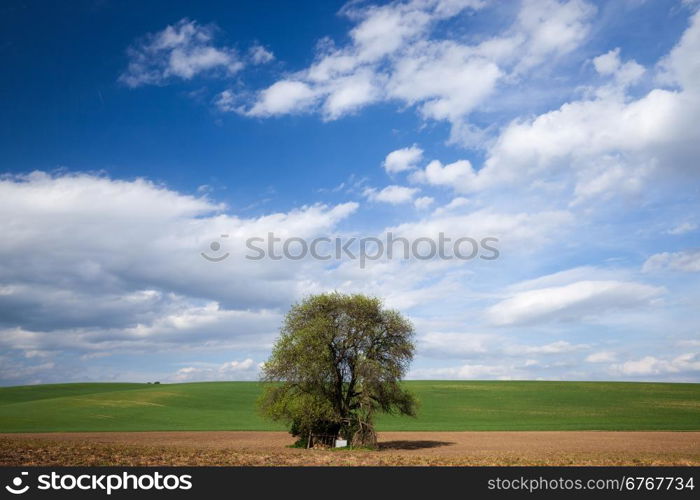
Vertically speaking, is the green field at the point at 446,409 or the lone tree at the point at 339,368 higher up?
the lone tree at the point at 339,368

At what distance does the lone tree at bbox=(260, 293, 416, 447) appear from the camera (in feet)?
134

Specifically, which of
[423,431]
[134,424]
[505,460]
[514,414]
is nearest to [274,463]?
[505,460]

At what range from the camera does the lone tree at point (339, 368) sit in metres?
40.8

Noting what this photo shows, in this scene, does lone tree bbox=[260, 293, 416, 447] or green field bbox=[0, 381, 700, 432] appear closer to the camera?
lone tree bbox=[260, 293, 416, 447]

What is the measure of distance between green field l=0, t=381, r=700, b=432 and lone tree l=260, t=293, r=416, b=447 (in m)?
28.2

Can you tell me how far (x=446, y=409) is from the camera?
294 ft

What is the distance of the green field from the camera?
6944cm

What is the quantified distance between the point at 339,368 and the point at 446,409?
53702 mm

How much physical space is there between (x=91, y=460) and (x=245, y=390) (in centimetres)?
9694

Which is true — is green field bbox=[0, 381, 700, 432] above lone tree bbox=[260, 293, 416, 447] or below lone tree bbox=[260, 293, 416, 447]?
below

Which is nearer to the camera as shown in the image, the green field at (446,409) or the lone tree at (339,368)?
the lone tree at (339,368)

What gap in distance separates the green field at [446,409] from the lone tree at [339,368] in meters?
28.2
